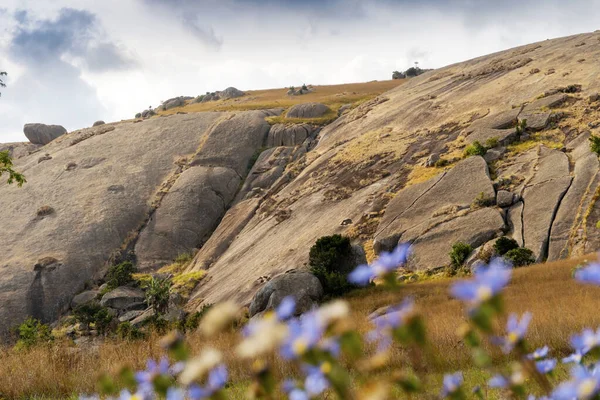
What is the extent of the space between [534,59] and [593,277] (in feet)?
158

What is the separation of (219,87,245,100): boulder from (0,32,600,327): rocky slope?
3665 centimetres

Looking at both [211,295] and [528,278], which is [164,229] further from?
[528,278]

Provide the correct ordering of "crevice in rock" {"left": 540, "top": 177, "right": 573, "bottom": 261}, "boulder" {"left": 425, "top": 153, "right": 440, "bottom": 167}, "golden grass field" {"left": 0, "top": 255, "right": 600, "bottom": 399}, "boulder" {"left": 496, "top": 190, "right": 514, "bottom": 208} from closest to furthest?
"golden grass field" {"left": 0, "top": 255, "right": 600, "bottom": 399} < "crevice in rock" {"left": 540, "top": 177, "right": 573, "bottom": 261} < "boulder" {"left": 496, "top": 190, "right": 514, "bottom": 208} < "boulder" {"left": 425, "top": 153, "right": 440, "bottom": 167}

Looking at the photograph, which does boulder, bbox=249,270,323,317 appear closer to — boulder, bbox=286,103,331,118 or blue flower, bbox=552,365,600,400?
blue flower, bbox=552,365,600,400

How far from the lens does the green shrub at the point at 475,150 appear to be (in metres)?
31.1

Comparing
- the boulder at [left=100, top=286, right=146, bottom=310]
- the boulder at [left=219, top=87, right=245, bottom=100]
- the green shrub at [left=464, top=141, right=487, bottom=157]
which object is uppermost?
the boulder at [left=219, top=87, right=245, bottom=100]

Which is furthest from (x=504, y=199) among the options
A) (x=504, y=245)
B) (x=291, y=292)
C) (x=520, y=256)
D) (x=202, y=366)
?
(x=202, y=366)

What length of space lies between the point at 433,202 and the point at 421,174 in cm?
404

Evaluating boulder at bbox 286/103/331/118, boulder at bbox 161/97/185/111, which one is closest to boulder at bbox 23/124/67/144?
boulder at bbox 161/97/185/111

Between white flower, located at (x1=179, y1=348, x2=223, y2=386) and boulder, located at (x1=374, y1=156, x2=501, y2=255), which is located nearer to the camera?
white flower, located at (x1=179, y1=348, x2=223, y2=386)

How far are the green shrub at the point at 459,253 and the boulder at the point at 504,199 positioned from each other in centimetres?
368

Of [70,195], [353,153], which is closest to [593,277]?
[353,153]

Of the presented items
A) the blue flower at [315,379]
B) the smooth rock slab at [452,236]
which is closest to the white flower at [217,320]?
the blue flower at [315,379]

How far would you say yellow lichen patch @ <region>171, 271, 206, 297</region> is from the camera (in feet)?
112
